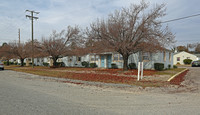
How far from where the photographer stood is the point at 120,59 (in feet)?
72.5

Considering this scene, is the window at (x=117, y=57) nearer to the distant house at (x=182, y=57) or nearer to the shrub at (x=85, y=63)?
the shrub at (x=85, y=63)

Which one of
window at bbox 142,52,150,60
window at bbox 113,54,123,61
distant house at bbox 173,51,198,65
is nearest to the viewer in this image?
window at bbox 142,52,150,60

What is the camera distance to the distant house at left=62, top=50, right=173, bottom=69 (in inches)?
763

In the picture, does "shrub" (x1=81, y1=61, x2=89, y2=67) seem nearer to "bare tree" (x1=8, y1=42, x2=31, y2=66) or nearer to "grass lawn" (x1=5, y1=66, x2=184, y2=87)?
"grass lawn" (x1=5, y1=66, x2=184, y2=87)

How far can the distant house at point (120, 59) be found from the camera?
63.6 feet

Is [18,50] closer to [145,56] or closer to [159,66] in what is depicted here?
[145,56]

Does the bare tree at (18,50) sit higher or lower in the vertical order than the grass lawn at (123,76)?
higher

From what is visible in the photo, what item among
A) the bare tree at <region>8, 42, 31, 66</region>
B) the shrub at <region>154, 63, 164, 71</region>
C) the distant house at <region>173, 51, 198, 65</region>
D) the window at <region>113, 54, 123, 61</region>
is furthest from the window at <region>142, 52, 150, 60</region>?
the distant house at <region>173, 51, 198, 65</region>

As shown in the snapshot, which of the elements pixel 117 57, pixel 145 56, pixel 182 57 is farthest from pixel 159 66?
pixel 182 57

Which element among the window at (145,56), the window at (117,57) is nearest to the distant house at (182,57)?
the window at (145,56)

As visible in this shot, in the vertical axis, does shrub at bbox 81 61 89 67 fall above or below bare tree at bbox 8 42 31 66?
below

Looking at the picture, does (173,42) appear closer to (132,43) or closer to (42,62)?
(132,43)

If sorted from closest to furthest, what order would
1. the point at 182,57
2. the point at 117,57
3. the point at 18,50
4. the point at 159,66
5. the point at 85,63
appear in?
the point at 159,66, the point at 117,57, the point at 85,63, the point at 18,50, the point at 182,57

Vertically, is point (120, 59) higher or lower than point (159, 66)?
higher
